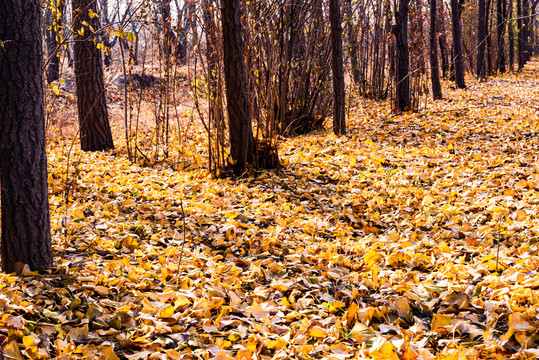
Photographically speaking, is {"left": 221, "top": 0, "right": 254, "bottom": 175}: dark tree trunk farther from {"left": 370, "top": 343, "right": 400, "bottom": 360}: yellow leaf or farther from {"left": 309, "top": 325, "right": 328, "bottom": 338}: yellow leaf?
{"left": 370, "top": 343, "right": 400, "bottom": 360}: yellow leaf

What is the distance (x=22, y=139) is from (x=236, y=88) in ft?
8.39

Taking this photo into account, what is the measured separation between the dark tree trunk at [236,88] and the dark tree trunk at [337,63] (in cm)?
213

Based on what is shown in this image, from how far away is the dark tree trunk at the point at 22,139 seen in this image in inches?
86.8

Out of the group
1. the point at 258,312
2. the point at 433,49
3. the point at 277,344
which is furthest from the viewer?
the point at 433,49

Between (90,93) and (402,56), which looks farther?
(402,56)

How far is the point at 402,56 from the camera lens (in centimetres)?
789

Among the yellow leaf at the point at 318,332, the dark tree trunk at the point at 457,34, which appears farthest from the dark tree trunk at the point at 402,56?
the yellow leaf at the point at 318,332

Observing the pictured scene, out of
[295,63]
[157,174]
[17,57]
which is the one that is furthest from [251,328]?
[295,63]

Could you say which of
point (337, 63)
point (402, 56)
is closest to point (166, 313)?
point (337, 63)

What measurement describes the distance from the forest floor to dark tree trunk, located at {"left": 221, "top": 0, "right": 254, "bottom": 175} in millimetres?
334

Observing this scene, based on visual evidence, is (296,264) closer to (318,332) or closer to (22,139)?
(318,332)

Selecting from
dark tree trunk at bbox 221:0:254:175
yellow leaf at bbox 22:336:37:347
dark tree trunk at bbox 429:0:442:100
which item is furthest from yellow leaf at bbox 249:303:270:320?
dark tree trunk at bbox 429:0:442:100

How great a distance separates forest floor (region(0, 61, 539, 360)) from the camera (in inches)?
76.4

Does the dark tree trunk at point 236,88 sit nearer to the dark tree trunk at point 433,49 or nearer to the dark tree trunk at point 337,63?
the dark tree trunk at point 337,63
